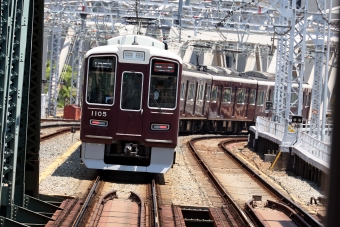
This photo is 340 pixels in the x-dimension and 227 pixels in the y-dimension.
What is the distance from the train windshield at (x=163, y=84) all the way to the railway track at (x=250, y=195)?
5.77 ft

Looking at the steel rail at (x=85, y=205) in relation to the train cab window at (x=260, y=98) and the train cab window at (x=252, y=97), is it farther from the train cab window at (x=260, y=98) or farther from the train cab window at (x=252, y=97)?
the train cab window at (x=260, y=98)

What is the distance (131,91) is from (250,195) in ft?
9.00

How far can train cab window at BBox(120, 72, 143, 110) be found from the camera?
39.9 ft

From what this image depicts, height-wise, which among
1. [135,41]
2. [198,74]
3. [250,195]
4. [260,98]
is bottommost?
[250,195]

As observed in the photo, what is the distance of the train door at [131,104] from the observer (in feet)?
39.5

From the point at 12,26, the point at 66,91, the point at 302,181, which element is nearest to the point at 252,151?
the point at 302,181

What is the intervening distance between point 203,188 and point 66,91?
165 ft

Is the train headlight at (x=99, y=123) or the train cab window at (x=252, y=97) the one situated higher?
the train cab window at (x=252, y=97)

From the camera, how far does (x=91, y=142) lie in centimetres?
1190

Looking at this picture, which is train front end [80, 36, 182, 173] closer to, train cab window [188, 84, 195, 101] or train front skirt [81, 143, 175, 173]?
train front skirt [81, 143, 175, 173]

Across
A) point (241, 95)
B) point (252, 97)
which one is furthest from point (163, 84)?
point (252, 97)

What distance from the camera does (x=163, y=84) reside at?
1223cm

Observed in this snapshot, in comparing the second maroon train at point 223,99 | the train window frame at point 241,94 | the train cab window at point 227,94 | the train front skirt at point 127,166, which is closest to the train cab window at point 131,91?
the train front skirt at point 127,166

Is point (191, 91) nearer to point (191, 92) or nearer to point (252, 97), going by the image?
point (191, 92)
